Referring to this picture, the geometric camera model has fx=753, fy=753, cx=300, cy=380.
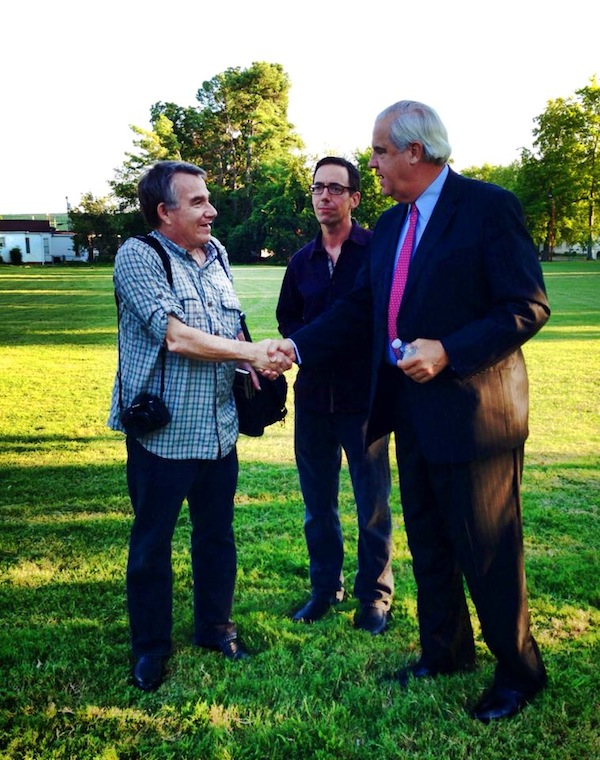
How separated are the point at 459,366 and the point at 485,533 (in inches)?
26.7

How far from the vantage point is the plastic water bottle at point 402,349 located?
269cm

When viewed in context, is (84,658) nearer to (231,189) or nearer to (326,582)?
(326,582)

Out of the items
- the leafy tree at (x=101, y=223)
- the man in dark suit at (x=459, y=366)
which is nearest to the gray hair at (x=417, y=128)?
the man in dark suit at (x=459, y=366)

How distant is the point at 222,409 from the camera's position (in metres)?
3.39

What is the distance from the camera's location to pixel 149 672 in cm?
327

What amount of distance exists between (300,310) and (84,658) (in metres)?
2.08

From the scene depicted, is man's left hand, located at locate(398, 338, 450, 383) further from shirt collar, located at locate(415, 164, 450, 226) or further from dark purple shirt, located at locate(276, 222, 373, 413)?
dark purple shirt, located at locate(276, 222, 373, 413)

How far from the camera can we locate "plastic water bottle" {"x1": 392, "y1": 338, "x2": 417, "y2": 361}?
269 cm

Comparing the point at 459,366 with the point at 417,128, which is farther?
the point at 417,128

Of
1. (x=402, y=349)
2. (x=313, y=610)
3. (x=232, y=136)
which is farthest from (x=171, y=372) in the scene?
(x=232, y=136)

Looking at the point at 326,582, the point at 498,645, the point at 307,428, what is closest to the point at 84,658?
the point at 326,582

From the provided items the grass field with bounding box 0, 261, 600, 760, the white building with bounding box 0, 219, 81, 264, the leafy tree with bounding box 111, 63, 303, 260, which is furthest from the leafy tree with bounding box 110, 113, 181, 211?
the grass field with bounding box 0, 261, 600, 760

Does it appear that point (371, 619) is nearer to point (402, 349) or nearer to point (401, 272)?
point (402, 349)

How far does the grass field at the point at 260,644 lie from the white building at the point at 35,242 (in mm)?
76979
